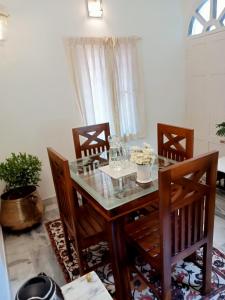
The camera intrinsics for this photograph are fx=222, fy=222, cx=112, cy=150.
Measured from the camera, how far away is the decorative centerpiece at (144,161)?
157 centimetres

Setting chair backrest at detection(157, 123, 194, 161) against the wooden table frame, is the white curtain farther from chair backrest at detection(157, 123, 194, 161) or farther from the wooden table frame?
the wooden table frame

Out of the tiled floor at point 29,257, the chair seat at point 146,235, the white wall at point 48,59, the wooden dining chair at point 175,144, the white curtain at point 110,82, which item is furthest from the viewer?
the white curtain at point 110,82

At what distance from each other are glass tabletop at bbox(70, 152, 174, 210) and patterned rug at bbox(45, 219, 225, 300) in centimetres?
74

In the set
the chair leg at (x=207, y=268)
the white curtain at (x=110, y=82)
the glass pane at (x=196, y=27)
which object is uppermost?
the glass pane at (x=196, y=27)

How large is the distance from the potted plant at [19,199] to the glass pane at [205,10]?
10.6ft

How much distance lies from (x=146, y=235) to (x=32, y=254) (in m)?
1.26

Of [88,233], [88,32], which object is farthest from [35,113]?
[88,233]

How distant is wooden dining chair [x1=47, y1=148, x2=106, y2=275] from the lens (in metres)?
1.50

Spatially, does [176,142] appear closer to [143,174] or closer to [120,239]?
[143,174]

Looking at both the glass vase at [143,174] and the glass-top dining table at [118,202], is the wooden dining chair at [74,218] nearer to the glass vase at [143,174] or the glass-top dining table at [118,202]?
the glass-top dining table at [118,202]

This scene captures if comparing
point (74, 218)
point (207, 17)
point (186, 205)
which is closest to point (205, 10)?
point (207, 17)

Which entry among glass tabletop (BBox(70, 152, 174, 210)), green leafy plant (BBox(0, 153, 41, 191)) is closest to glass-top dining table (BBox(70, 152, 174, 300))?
glass tabletop (BBox(70, 152, 174, 210))

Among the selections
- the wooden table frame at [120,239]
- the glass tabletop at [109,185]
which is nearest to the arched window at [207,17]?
the glass tabletop at [109,185]

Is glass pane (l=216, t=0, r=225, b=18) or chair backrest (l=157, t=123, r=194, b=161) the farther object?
glass pane (l=216, t=0, r=225, b=18)
